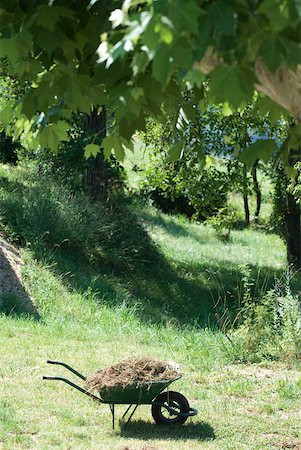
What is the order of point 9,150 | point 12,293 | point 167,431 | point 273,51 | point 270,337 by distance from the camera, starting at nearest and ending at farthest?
point 273,51 → point 167,431 → point 270,337 → point 12,293 → point 9,150

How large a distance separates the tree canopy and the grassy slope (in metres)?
3.20

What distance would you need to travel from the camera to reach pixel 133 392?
7.31 meters

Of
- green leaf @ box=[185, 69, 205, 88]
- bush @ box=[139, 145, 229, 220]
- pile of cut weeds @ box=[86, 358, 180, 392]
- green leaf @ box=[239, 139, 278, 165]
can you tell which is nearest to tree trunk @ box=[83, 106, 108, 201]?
bush @ box=[139, 145, 229, 220]

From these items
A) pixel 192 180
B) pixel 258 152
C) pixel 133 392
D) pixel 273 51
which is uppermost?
pixel 273 51

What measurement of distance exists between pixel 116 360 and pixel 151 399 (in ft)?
9.70

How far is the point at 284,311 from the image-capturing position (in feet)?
36.7

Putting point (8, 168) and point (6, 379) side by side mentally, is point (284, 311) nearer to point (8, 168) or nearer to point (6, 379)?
point (6, 379)

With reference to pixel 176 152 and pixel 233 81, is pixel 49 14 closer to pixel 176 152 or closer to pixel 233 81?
pixel 233 81

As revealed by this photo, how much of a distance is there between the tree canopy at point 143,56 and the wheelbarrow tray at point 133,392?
8.40 ft

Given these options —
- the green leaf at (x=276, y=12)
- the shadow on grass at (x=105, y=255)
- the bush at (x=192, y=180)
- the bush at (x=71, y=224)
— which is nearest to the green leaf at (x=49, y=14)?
the green leaf at (x=276, y=12)

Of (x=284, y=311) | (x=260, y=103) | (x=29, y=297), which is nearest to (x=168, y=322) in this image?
(x=29, y=297)

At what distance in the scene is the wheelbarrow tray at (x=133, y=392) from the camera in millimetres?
7250

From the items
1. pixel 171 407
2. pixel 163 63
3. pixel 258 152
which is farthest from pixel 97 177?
pixel 163 63

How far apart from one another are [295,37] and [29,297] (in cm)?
1043
